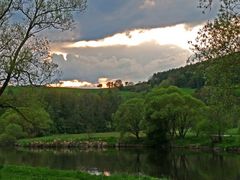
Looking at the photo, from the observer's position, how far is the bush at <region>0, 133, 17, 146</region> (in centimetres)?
13788

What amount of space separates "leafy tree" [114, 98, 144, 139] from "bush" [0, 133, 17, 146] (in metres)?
38.5

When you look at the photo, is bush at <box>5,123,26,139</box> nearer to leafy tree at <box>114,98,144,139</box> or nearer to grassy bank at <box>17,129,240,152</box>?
grassy bank at <box>17,129,240,152</box>

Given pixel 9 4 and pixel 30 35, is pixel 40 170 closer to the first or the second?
pixel 30 35

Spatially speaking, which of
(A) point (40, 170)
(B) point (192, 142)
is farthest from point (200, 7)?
(B) point (192, 142)

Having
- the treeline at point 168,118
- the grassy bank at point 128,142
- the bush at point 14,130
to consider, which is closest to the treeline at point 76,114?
the bush at point 14,130

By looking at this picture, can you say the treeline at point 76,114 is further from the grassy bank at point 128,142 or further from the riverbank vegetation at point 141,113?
the grassy bank at point 128,142

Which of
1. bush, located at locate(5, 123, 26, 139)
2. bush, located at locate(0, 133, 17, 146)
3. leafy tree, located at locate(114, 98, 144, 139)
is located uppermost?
leafy tree, located at locate(114, 98, 144, 139)

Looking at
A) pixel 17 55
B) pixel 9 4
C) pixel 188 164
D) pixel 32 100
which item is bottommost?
pixel 188 164

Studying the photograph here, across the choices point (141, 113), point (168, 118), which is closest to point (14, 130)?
point (141, 113)

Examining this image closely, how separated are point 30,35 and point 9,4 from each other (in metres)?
2.89

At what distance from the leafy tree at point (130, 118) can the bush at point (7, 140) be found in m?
38.5

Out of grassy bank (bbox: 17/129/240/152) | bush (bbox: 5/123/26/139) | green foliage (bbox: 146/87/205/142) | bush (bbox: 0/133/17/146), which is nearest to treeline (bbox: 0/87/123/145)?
bush (bbox: 5/123/26/139)

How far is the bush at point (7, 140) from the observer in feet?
452

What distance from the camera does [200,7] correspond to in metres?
22.1
